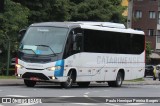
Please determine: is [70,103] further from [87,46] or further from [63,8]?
[63,8]

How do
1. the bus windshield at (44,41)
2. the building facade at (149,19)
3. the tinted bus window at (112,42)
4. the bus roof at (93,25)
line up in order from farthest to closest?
the building facade at (149,19) < the tinted bus window at (112,42) < the bus roof at (93,25) < the bus windshield at (44,41)

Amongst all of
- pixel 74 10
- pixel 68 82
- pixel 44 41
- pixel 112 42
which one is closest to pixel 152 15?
pixel 74 10

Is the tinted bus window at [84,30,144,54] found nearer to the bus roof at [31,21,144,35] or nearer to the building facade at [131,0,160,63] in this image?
the bus roof at [31,21,144,35]

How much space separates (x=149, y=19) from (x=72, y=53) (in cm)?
6418

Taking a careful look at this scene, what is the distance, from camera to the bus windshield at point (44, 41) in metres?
25.6

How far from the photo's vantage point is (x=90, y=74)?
93.1 feet

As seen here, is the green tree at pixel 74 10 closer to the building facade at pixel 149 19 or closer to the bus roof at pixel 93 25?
the bus roof at pixel 93 25

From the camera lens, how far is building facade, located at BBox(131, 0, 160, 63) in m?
89.1

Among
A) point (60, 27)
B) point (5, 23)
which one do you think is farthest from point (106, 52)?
point (5, 23)

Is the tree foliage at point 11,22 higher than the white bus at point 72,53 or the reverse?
higher

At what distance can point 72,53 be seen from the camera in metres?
26.4

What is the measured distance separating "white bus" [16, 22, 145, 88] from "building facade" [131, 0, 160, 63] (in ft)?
190

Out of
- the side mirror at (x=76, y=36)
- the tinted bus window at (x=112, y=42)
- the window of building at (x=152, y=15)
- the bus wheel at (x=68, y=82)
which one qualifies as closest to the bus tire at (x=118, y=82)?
the tinted bus window at (x=112, y=42)

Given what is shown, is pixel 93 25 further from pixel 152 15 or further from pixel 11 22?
pixel 152 15
